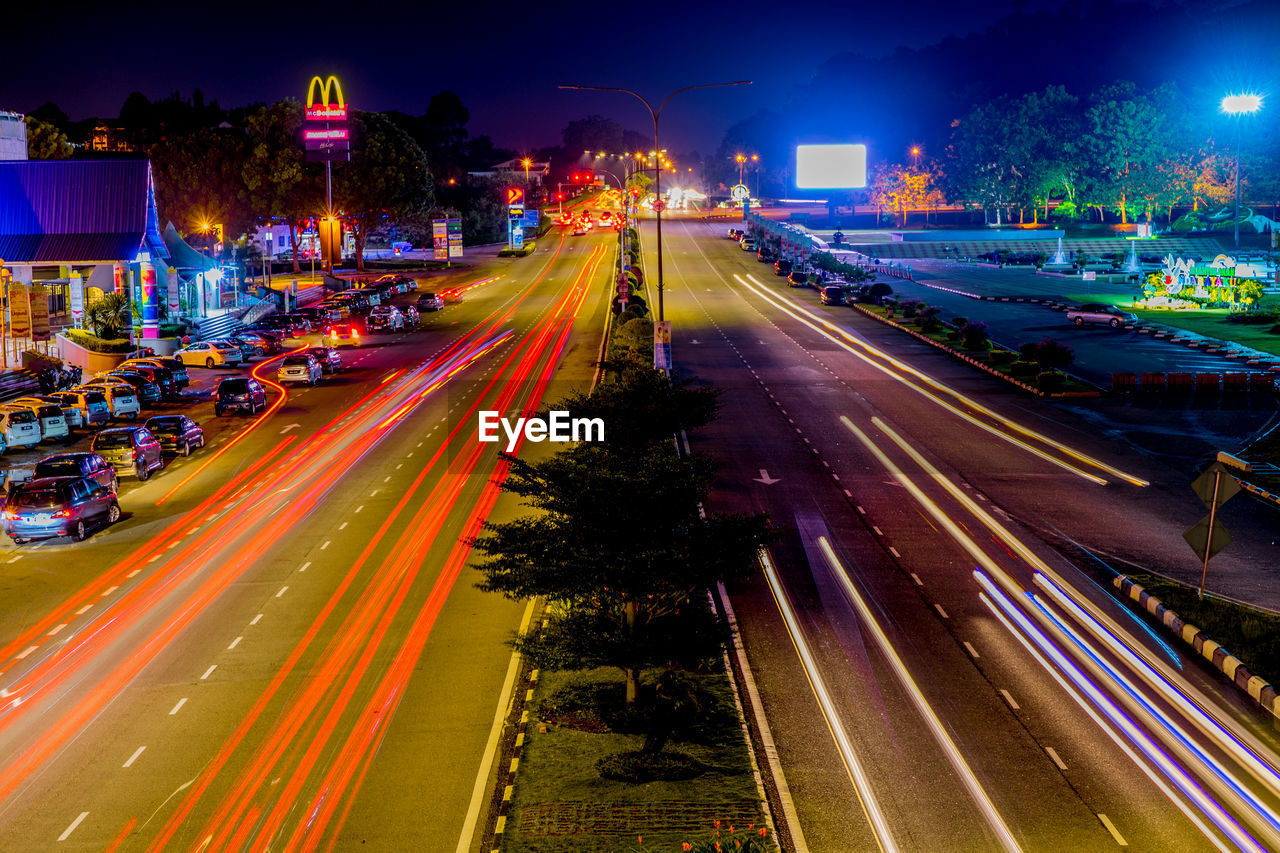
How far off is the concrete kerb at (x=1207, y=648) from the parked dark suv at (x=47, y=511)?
23.5 metres

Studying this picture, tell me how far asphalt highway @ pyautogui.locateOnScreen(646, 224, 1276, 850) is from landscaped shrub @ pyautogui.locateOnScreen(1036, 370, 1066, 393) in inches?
148

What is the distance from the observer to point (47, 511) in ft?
91.3

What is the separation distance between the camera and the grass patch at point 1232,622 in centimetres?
1945

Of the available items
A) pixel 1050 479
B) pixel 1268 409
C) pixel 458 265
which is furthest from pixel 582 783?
pixel 458 265

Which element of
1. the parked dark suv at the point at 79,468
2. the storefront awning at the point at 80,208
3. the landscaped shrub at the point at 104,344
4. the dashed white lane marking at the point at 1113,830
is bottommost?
the dashed white lane marking at the point at 1113,830

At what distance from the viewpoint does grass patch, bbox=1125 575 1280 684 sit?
1945 centimetres

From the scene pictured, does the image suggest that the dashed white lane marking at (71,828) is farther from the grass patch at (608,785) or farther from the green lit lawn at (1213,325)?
the green lit lawn at (1213,325)

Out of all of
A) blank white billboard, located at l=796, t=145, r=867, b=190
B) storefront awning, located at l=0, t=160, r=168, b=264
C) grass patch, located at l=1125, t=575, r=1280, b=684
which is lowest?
grass patch, located at l=1125, t=575, r=1280, b=684

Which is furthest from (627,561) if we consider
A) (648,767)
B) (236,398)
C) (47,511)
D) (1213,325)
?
(1213,325)

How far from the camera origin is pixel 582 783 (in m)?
15.2

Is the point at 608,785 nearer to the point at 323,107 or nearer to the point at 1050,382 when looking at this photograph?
the point at 1050,382

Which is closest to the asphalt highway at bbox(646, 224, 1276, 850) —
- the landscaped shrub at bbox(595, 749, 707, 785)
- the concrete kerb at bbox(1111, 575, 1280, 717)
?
the concrete kerb at bbox(1111, 575, 1280, 717)

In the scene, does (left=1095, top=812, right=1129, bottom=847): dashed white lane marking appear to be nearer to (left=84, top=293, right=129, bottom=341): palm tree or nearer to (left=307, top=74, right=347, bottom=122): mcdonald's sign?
(left=84, top=293, right=129, bottom=341): palm tree

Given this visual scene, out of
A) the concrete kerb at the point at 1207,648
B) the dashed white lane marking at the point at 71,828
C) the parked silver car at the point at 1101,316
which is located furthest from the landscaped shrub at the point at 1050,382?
the dashed white lane marking at the point at 71,828
